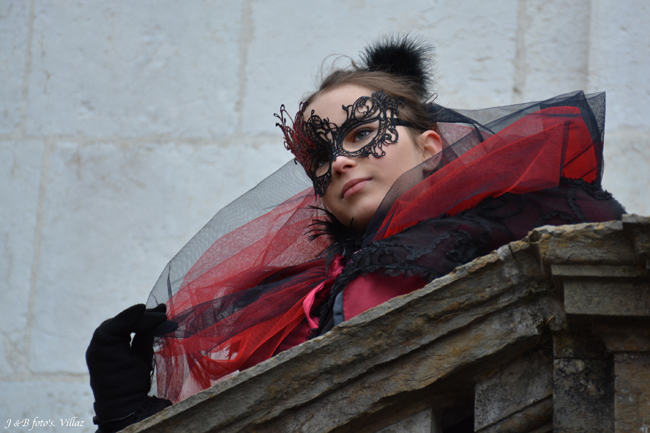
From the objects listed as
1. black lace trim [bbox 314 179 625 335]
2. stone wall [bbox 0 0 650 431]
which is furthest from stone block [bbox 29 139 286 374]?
black lace trim [bbox 314 179 625 335]

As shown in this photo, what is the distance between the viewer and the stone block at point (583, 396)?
813 millimetres

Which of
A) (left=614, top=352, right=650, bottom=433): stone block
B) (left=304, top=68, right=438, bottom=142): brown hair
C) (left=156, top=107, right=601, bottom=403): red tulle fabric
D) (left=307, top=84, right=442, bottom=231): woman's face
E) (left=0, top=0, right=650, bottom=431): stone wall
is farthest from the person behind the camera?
(left=0, top=0, right=650, bottom=431): stone wall

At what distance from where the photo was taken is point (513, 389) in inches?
34.3

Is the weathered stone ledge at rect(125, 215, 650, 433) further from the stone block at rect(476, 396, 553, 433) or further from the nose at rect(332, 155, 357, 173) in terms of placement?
the nose at rect(332, 155, 357, 173)

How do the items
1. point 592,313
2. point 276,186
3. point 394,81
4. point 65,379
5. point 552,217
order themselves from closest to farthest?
point 592,313, point 552,217, point 394,81, point 276,186, point 65,379

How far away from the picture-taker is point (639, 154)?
2080 mm

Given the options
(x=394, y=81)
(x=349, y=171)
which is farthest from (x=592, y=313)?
(x=394, y=81)

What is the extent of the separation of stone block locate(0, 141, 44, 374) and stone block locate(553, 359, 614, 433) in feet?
6.43

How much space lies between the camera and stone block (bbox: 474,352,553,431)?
86 centimetres

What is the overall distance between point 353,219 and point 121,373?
0.55 meters

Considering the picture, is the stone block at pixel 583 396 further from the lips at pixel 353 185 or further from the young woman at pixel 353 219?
the lips at pixel 353 185

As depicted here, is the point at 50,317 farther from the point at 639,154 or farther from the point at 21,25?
the point at 639,154

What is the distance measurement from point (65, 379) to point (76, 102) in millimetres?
984

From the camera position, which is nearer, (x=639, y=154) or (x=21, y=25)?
(x=639, y=154)
